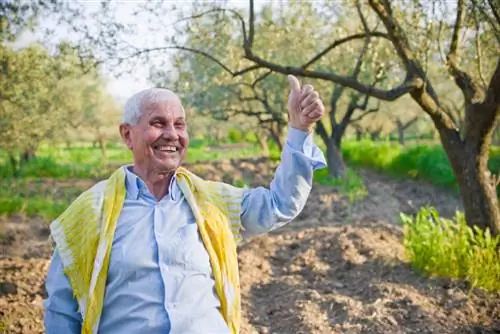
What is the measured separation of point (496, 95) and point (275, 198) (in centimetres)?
461

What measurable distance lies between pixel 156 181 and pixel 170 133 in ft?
0.70

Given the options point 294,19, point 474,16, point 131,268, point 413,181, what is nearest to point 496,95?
point 474,16

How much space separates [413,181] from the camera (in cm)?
1819

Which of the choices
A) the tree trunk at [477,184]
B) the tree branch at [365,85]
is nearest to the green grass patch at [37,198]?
the tree branch at [365,85]

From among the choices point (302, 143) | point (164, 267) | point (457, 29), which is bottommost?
point (164, 267)

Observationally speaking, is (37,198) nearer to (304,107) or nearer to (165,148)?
(165,148)

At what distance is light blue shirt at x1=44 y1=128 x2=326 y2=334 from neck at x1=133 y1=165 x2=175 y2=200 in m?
0.04

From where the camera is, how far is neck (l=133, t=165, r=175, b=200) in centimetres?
236

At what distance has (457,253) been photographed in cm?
615

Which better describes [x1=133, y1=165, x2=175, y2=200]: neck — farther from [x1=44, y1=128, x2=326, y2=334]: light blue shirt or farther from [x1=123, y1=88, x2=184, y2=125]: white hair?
[x1=123, y1=88, x2=184, y2=125]: white hair

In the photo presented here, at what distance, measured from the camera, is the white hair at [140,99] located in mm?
2297

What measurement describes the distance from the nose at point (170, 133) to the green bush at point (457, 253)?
445 cm

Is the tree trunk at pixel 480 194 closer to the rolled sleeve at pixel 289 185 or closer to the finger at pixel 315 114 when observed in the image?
the rolled sleeve at pixel 289 185

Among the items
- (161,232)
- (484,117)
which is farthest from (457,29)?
(161,232)
